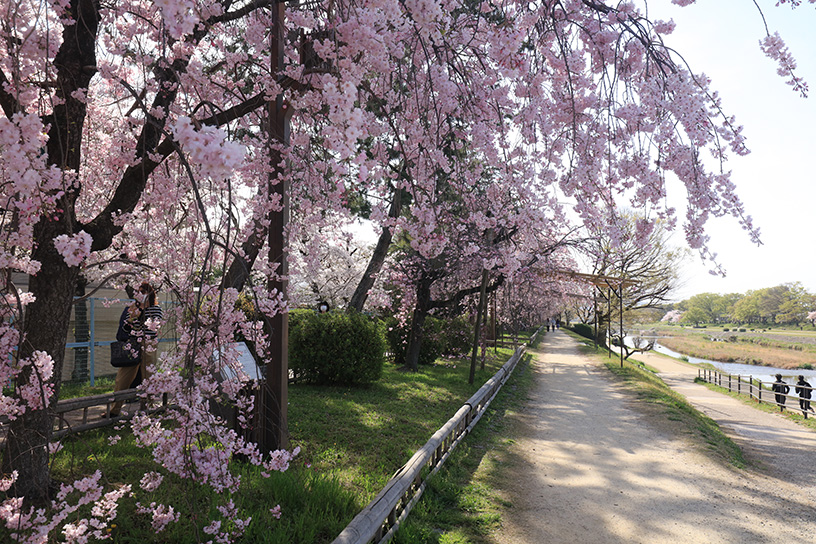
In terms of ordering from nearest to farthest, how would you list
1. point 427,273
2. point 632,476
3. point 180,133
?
point 180,133, point 632,476, point 427,273

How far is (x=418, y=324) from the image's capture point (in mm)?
12945

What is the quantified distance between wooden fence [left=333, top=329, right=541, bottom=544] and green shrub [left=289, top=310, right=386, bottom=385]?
2909 mm

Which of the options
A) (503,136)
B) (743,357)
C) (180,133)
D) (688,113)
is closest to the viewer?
(180,133)

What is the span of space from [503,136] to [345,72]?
2.14 m

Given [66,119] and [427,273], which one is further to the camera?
[427,273]

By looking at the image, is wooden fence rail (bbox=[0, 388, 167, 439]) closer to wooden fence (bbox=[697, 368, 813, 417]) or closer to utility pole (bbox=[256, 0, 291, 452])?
utility pole (bbox=[256, 0, 291, 452])

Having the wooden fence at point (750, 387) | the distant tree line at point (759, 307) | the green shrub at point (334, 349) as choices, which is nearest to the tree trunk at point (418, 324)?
the green shrub at point (334, 349)

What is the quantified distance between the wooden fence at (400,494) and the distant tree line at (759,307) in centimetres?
4323

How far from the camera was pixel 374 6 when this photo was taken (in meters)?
2.22

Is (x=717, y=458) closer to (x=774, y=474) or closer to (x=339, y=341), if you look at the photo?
(x=774, y=474)

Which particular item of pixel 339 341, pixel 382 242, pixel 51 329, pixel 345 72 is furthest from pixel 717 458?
pixel 382 242

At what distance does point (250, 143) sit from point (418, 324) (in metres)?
8.57

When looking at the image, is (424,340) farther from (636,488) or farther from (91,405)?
(91,405)

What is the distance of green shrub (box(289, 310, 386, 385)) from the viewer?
8930 millimetres
